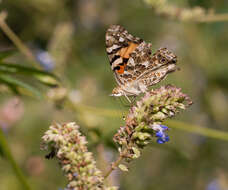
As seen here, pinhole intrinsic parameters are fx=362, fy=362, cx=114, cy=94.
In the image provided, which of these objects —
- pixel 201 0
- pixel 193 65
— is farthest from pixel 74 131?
pixel 193 65

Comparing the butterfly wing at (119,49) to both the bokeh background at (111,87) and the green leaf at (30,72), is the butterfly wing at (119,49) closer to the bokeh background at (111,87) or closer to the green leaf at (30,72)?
the green leaf at (30,72)

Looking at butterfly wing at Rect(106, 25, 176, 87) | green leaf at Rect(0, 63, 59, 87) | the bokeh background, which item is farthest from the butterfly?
the bokeh background

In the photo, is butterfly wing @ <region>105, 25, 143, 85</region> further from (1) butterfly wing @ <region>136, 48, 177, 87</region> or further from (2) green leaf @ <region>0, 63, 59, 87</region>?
(2) green leaf @ <region>0, 63, 59, 87</region>

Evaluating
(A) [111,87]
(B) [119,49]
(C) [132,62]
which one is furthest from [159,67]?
(A) [111,87]

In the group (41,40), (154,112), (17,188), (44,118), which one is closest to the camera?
(154,112)

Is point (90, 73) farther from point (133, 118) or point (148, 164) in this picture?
point (133, 118)

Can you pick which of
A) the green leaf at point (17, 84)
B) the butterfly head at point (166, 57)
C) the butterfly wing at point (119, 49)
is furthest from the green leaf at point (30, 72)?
the butterfly head at point (166, 57)
